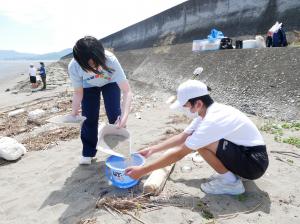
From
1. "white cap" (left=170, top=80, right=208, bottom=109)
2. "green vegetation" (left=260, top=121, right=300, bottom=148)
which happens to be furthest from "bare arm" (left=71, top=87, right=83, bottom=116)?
"green vegetation" (left=260, top=121, right=300, bottom=148)

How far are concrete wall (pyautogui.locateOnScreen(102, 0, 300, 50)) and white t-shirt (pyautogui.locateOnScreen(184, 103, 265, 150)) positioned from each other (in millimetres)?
9988

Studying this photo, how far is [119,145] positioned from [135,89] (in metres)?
7.77

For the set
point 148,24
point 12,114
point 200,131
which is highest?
point 148,24

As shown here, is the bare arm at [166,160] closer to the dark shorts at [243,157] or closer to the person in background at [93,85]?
the dark shorts at [243,157]

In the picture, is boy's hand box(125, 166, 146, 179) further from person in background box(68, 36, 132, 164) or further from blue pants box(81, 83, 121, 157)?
blue pants box(81, 83, 121, 157)

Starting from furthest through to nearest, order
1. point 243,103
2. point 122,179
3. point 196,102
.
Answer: point 243,103, point 122,179, point 196,102

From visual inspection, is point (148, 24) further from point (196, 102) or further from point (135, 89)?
point (196, 102)

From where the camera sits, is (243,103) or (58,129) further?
(243,103)

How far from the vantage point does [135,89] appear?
11164 millimetres

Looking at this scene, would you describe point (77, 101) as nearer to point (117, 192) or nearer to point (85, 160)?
point (85, 160)

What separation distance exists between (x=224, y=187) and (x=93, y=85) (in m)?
1.85

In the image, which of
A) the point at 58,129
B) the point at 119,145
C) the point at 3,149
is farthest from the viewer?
the point at 58,129

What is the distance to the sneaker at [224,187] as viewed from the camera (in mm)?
3080

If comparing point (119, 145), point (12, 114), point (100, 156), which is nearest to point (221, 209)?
point (119, 145)
